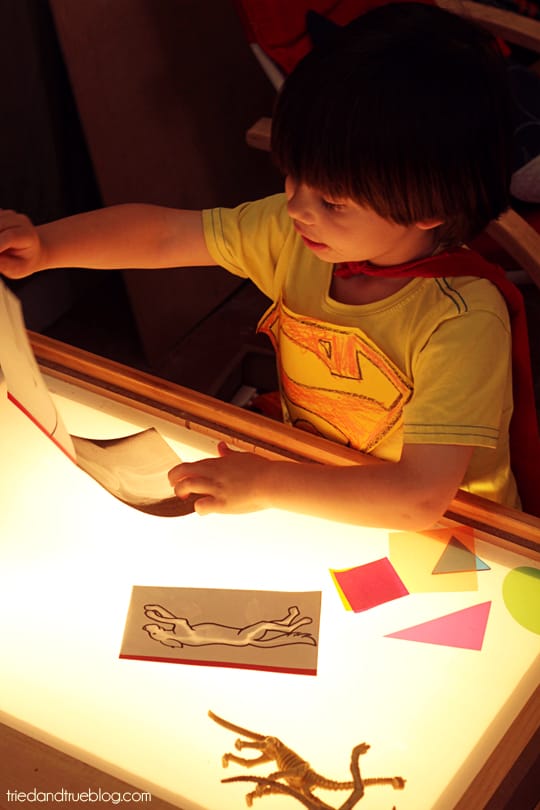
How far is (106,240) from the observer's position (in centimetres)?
127

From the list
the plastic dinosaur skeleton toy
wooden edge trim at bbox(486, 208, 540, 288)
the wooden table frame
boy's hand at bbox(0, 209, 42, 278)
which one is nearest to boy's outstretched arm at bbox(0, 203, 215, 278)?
boy's hand at bbox(0, 209, 42, 278)

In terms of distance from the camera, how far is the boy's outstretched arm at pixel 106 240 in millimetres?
1192

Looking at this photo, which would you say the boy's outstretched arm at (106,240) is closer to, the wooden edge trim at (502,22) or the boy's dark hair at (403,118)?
the boy's dark hair at (403,118)

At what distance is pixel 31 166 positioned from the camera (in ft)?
7.81

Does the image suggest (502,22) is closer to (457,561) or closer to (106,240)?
(106,240)

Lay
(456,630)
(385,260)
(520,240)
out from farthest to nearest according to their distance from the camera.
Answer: (520,240) < (385,260) < (456,630)

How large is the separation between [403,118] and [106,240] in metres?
0.44

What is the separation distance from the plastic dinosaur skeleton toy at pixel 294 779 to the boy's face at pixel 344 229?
494mm

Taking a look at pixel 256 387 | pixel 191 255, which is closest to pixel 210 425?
pixel 191 255

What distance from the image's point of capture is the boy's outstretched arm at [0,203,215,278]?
1.19 meters

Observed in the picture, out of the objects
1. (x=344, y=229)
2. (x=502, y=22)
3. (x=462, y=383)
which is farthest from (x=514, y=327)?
(x=502, y=22)

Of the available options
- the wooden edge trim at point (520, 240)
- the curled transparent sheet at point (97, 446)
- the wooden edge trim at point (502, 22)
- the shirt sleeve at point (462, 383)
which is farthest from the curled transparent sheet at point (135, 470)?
the wooden edge trim at point (502, 22)

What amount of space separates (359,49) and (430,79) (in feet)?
0.25

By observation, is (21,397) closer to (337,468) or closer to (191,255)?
(337,468)
